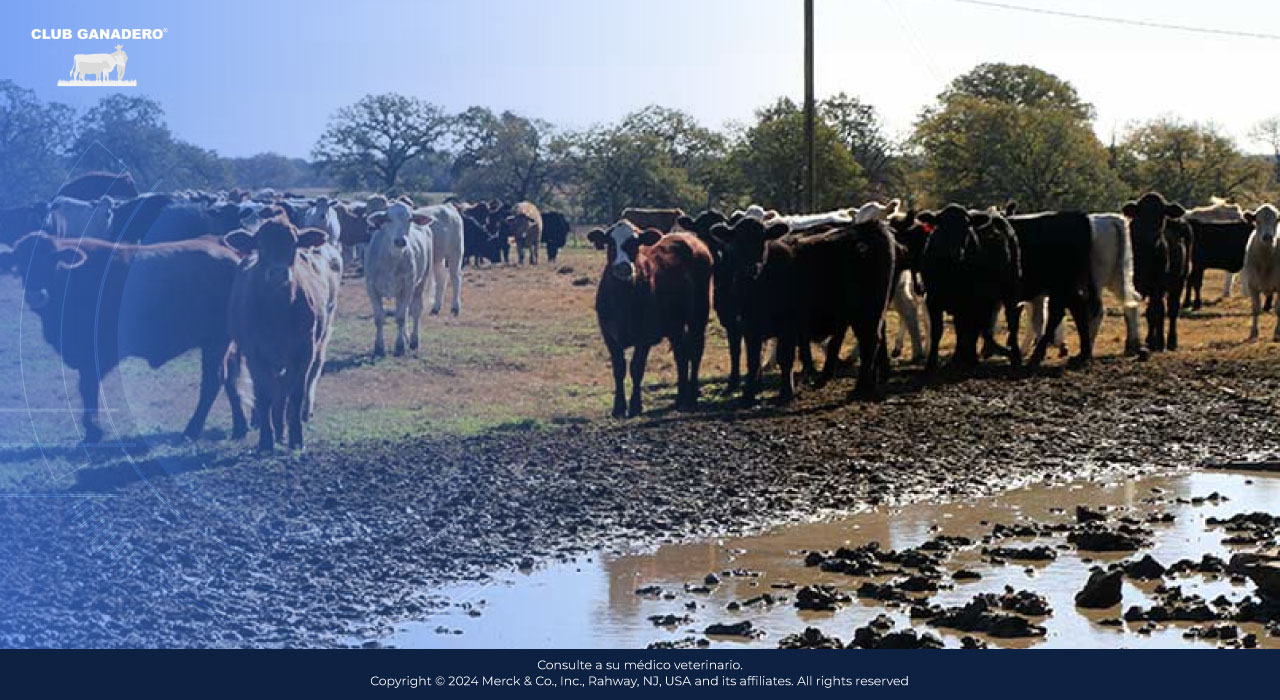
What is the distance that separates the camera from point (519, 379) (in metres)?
18.7

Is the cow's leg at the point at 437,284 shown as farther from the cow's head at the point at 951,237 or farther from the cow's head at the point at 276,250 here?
the cow's head at the point at 276,250

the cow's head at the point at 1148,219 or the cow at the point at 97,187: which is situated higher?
the cow at the point at 97,187

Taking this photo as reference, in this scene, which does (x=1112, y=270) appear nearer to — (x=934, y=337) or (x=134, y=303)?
(x=934, y=337)

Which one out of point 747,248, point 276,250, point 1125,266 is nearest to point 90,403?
point 276,250

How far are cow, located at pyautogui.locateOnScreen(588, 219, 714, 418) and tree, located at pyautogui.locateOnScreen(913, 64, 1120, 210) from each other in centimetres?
2577

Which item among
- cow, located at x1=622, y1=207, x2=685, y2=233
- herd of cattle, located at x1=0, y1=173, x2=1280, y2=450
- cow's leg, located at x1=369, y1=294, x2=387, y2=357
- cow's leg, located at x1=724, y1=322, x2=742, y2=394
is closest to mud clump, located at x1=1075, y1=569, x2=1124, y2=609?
herd of cattle, located at x1=0, y1=173, x2=1280, y2=450

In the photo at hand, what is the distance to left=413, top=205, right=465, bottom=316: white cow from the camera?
26.3 meters

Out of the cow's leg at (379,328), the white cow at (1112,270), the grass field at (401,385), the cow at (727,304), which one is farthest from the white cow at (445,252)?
the white cow at (1112,270)

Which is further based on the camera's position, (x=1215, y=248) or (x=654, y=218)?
(x=654, y=218)

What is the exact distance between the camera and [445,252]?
26703 mm

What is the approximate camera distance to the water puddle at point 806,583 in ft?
27.6

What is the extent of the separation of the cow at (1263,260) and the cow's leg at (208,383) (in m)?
13.3

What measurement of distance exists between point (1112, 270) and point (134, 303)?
1076 centimetres
